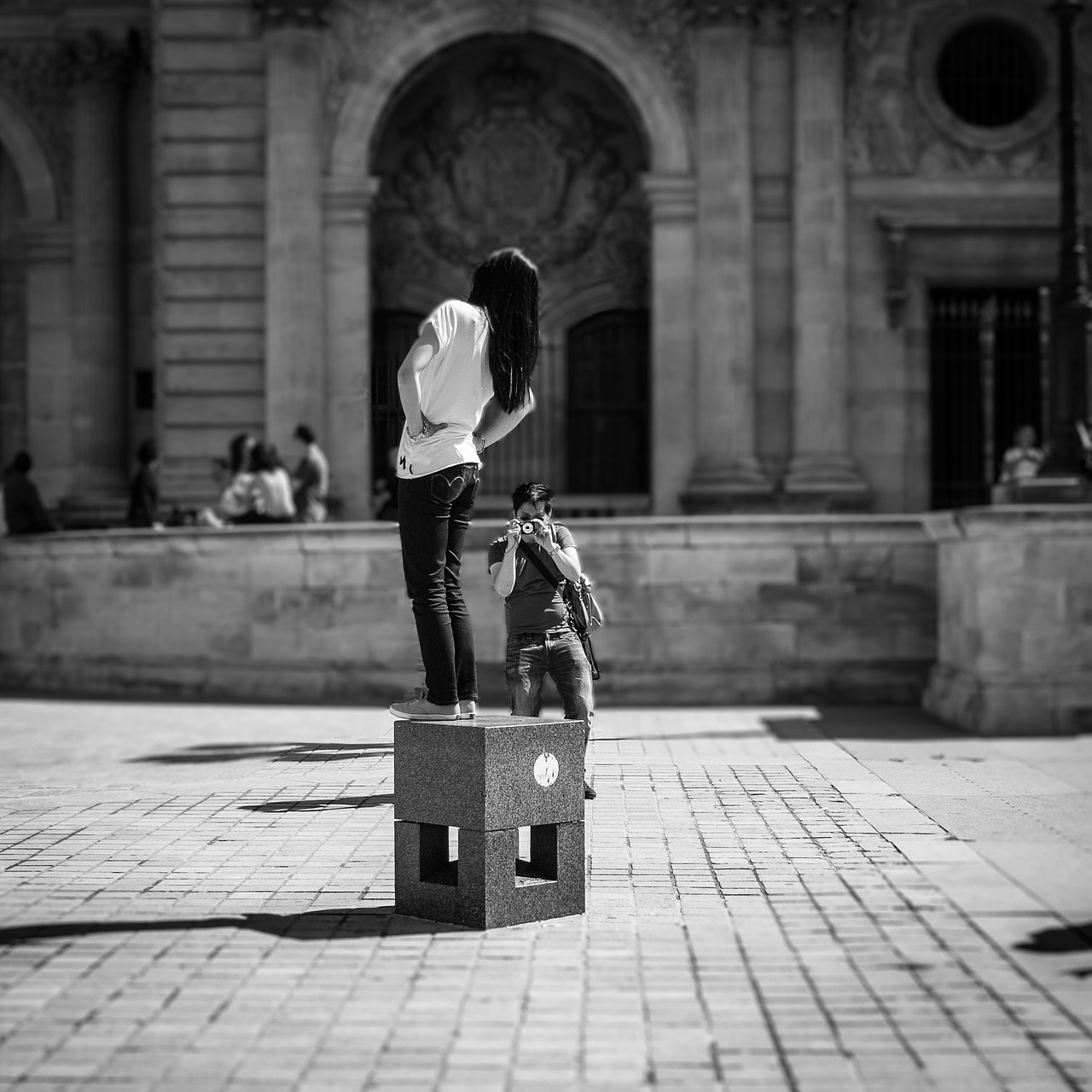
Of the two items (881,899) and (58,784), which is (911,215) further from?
(881,899)

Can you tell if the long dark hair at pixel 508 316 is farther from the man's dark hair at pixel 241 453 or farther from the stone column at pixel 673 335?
the stone column at pixel 673 335

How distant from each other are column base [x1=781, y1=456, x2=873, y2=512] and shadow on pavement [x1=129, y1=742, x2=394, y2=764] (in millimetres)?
12305

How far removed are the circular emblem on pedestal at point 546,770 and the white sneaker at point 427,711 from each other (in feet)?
Answer: 1.78

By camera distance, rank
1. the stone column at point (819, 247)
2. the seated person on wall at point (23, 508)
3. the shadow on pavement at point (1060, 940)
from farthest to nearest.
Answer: the stone column at point (819, 247) < the seated person on wall at point (23, 508) < the shadow on pavement at point (1060, 940)

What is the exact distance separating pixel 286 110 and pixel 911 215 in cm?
867

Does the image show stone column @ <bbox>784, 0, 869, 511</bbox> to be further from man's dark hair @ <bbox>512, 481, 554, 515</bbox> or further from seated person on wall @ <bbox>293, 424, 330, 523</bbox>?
man's dark hair @ <bbox>512, 481, 554, 515</bbox>

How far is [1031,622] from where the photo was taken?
1410cm

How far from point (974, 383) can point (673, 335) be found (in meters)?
4.42

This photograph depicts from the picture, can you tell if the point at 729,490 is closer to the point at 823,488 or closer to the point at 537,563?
the point at 823,488

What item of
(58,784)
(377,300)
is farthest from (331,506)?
(58,784)

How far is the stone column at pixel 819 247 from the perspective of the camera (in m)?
24.0

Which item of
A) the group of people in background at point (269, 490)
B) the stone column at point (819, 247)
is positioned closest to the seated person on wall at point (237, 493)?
the group of people in background at point (269, 490)

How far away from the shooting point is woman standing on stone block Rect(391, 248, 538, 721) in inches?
285

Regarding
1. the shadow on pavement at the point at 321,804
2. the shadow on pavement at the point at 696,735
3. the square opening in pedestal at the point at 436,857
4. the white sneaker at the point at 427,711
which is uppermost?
the white sneaker at the point at 427,711
